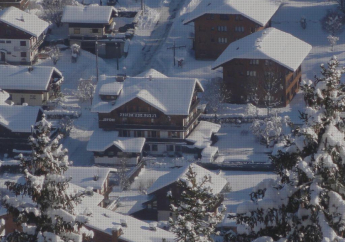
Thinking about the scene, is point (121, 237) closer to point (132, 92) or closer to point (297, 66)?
point (132, 92)

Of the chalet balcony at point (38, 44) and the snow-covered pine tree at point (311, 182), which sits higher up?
the snow-covered pine tree at point (311, 182)

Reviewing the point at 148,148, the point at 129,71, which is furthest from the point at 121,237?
the point at 129,71

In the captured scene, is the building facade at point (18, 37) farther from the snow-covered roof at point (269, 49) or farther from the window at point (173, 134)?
the window at point (173, 134)

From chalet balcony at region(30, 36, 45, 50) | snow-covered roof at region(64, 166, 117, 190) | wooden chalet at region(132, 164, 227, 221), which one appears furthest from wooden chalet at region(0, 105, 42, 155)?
chalet balcony at region(30, 36, 45, 50)

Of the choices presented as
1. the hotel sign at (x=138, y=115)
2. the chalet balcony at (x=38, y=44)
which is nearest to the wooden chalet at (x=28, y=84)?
the chalet balcony at (x=38, y=44)

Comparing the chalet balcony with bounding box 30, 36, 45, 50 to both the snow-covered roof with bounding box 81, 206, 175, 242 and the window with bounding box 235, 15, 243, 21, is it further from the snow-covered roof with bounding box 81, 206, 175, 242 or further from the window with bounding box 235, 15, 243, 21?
the snow-covered roof with bounding box 81, 206, 175, 242

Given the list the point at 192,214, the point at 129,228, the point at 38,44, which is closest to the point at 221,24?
the point at 38,44
